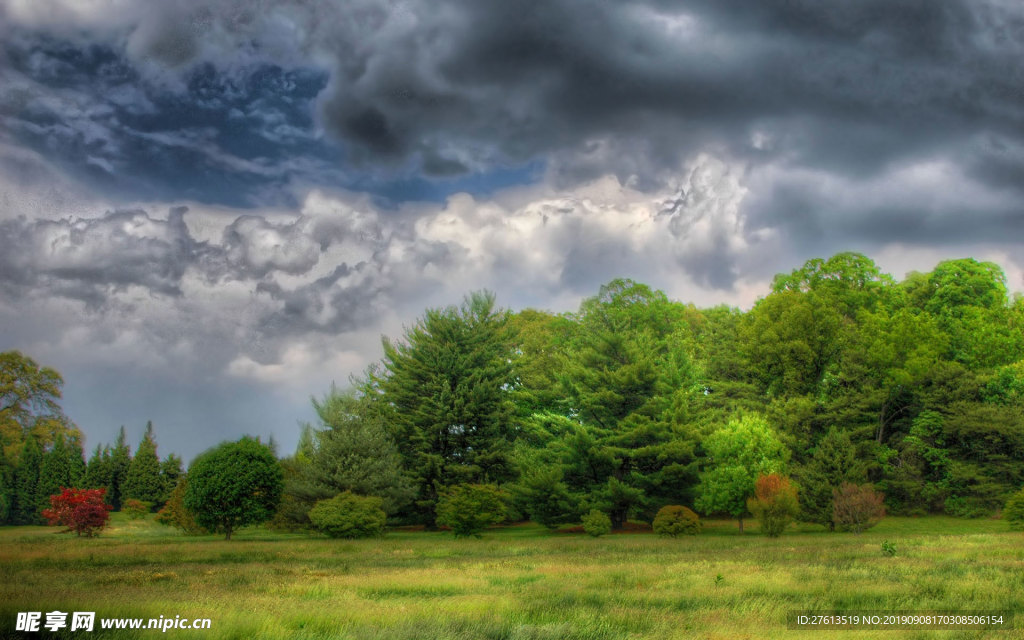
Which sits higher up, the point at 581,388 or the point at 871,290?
the point at 871,290

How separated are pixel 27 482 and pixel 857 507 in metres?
55.5

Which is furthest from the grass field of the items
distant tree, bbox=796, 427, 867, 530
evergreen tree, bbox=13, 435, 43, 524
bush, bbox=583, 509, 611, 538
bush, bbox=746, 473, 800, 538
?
evergreen tree, bbox=13, 435, 43, 524

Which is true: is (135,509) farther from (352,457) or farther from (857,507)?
(857,507)

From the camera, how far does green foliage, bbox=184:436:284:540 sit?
31516 mm

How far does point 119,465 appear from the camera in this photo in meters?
56.4

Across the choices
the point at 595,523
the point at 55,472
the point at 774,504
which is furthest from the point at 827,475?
the point at 55,472

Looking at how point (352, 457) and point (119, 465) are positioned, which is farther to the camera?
point (119, 465)

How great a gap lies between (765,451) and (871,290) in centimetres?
2124

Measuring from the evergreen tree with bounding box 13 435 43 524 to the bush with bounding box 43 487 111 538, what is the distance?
20.7 meters

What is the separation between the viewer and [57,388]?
51406mm

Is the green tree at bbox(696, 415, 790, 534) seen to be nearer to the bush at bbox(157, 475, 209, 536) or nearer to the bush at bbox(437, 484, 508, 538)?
the bush at bbox(437, 484, 508, 538)

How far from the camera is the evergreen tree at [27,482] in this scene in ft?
171

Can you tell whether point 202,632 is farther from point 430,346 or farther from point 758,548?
point 430,346

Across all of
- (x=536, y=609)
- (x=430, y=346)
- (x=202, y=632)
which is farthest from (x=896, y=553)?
(x=430, y=346)
